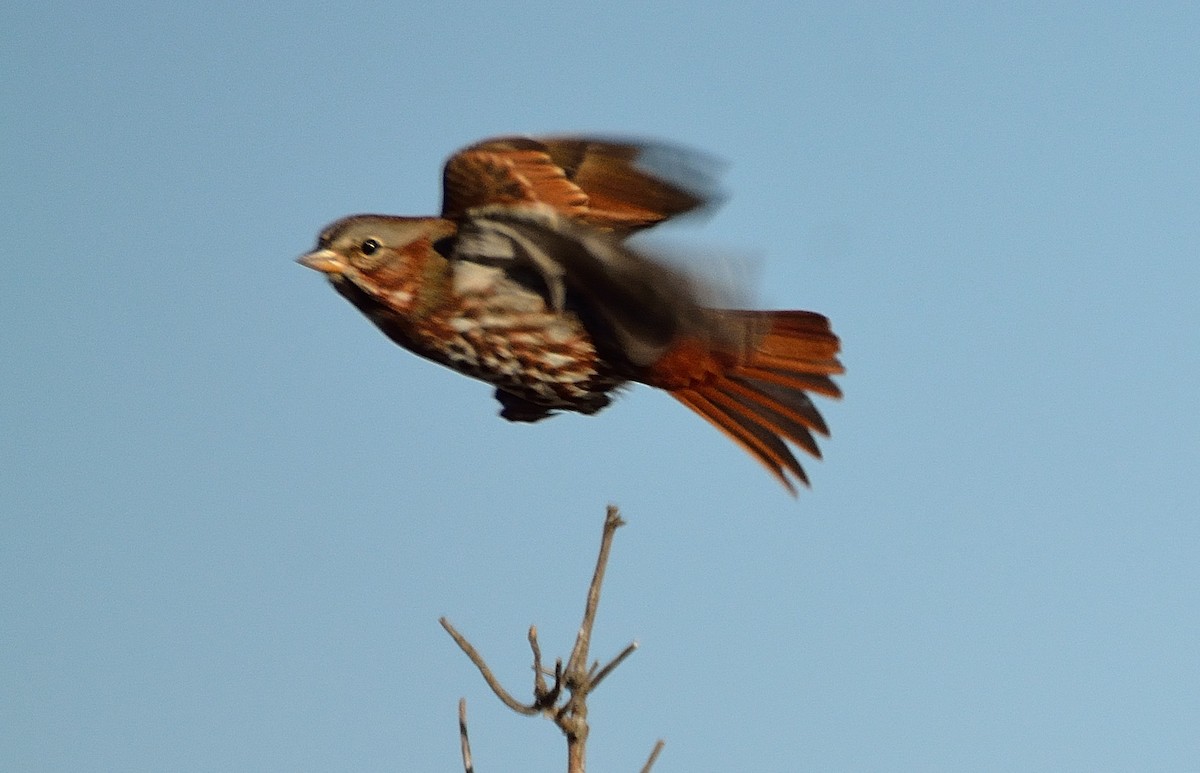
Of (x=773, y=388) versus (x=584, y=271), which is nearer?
(x=584, y=271)

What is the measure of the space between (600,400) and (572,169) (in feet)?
3.47

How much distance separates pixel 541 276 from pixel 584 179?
0.46 m

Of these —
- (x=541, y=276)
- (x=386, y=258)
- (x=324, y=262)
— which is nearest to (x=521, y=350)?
(x=541, y=276)

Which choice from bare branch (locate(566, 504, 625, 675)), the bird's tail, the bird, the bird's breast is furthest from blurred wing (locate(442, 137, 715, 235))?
bare branch (locate(566, 504, 625, 675))

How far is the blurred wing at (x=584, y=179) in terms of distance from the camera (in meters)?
6.32

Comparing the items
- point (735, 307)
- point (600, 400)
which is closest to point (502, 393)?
point (600, 400)

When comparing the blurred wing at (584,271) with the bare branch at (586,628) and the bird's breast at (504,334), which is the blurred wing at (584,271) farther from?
the bare branch at (586,628)

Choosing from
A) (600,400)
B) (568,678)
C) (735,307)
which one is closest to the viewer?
(568,678)

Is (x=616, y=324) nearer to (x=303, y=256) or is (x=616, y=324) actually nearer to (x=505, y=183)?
(x=505, y=183)

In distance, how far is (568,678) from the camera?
14.6 feet

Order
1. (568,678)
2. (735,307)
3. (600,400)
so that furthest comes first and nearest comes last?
(600,400)
(735,307)
(568,678)

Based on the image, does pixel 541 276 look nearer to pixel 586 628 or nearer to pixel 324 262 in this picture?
pixel 324 262

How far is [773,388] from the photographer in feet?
22.9

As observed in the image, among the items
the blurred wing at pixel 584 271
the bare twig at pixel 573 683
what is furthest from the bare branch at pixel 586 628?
the blurred wing at pixel 584 271
